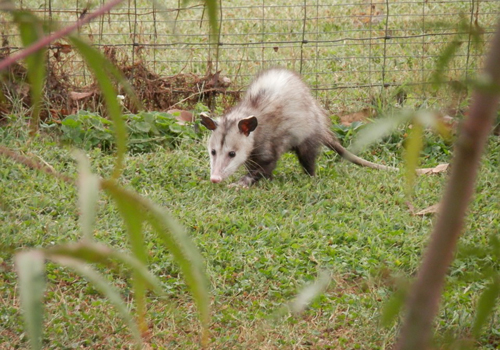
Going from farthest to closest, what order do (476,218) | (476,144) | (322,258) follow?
(476,218)
(322,258)
(476,144)

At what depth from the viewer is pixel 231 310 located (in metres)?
2.96

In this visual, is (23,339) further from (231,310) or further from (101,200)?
(101,200)

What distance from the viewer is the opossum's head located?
16.0 feet

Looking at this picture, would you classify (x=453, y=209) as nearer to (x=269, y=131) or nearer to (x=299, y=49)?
(x=269, y=131)

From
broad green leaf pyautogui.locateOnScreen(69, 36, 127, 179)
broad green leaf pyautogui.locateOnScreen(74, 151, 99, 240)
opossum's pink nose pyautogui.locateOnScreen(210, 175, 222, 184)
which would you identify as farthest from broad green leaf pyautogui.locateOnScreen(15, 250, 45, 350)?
opossum's pink nose pyautogui.locateOnScreen(210, 175, 222, 184)

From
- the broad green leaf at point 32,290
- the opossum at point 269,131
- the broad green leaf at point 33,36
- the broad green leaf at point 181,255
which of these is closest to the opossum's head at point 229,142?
the opossum at point 269,131

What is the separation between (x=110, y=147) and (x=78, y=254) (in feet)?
14.6

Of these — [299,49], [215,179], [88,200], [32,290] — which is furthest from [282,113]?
[32,290]

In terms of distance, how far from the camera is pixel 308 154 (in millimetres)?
5008

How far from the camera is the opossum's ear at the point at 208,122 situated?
4930 mm

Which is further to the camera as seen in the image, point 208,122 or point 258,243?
point 208,122

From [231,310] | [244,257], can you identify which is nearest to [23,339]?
[231,310]

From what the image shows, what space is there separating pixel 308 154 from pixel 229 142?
1.86 ft

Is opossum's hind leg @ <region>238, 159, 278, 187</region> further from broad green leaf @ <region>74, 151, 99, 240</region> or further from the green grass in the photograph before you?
broad green leaf @ <region>74, 151, 99, 240</region>
